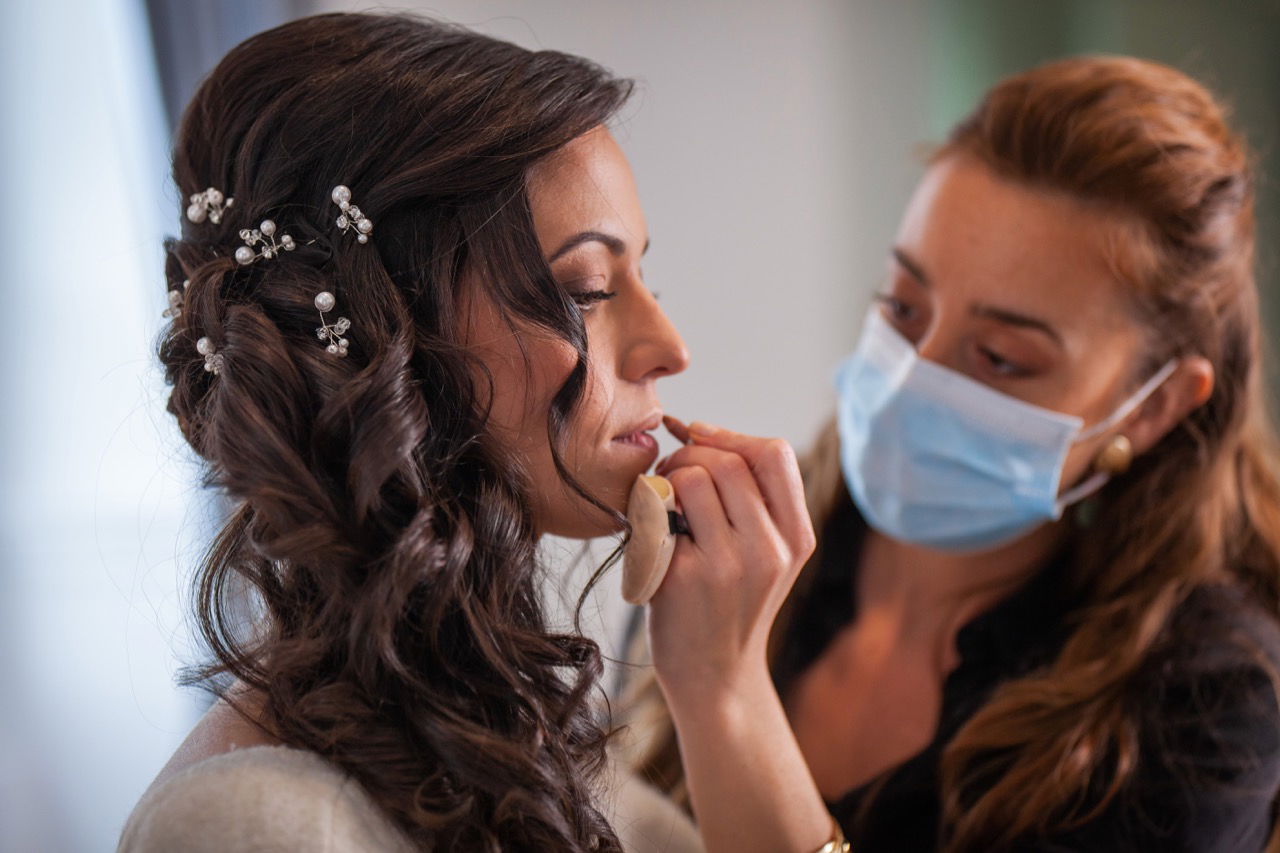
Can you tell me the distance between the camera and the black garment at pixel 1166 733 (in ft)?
3.84

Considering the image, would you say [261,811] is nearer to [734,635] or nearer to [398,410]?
[398,410]

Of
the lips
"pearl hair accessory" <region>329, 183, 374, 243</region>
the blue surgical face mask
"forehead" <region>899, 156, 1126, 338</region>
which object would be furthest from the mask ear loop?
"pearl hair accessory" <region>329, 183, 374, 243</region>

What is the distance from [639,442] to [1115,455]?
786 mm

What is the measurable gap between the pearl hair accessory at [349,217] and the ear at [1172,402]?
3.59 ft

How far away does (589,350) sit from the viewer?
911 millimetres

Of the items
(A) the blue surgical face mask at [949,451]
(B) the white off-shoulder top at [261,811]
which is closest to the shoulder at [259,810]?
(B) the white off-shoulder top at [261,811]

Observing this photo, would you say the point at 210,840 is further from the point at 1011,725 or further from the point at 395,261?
the point at 1011,725

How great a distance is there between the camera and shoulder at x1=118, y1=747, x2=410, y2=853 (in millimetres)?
717

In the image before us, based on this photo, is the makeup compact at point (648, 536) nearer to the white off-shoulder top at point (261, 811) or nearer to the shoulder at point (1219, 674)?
the white off-shoulder top at point (261, 811)

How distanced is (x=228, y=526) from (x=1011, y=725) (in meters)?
0.97

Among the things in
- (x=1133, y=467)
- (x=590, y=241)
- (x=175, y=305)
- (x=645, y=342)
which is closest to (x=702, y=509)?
(x=645, y=342)

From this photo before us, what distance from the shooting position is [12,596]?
1.30 meters

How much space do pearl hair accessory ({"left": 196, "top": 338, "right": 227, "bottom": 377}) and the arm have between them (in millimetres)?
434

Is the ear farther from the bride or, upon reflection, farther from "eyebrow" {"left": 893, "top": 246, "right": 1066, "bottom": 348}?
the bride
